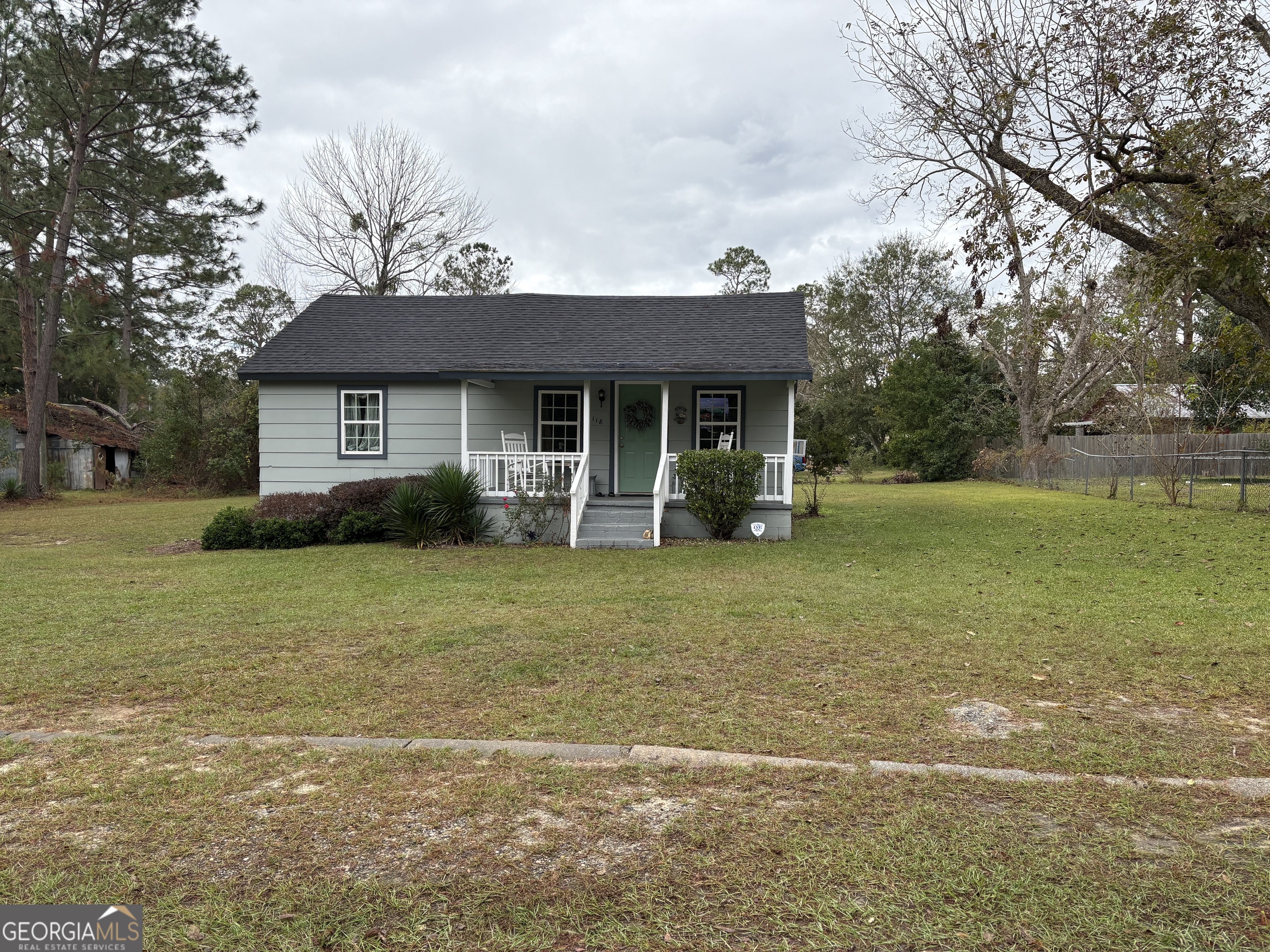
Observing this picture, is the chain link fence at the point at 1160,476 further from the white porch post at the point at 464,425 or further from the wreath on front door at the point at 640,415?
the white porch post at the point at 464,425

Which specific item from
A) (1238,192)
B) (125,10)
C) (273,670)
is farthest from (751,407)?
(125,10)

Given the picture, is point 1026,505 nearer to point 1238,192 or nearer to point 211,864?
point 1238,192

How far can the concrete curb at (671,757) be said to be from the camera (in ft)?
10.4

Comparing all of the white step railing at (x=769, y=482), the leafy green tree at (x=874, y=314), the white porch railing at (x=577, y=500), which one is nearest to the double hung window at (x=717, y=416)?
the white step railing at (x=769, y=482)

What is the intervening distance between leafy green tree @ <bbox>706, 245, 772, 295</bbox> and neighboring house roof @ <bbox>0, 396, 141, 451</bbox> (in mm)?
27612

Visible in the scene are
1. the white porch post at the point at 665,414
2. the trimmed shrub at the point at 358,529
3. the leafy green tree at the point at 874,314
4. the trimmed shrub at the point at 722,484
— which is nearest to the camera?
the trimmed shrub at the point at 722,484

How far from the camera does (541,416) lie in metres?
14.1

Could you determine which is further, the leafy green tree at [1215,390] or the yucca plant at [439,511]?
the leafy green tree at [1215,390]

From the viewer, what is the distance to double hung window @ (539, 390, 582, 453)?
14102 mm

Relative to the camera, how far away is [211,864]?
253 cm

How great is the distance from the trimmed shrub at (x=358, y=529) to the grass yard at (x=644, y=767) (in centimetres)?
384

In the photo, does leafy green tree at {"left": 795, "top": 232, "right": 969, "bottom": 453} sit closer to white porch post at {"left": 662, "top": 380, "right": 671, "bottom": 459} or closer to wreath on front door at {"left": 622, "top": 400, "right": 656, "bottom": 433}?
wreath on front door at {"left": 622, "top": 400, "right": 656, "bottom": 433}

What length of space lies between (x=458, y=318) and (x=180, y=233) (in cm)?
1073

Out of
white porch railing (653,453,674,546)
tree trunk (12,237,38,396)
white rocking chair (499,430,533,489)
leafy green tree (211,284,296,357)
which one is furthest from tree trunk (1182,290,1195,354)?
leafy green tree (211,284,296,357)
